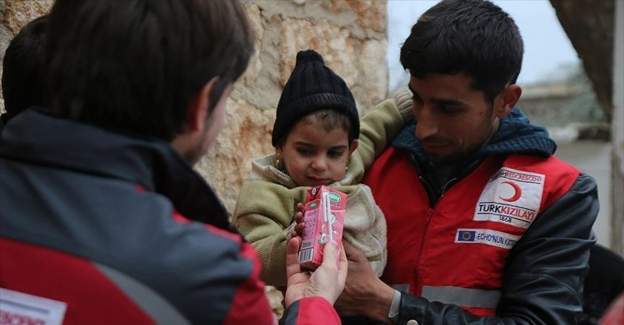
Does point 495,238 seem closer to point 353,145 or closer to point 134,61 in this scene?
point 353,145

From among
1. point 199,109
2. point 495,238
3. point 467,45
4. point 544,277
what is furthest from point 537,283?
point 199,109

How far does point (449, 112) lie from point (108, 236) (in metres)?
1.17

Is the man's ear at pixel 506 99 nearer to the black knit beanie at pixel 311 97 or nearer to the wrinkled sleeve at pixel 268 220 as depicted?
the black knit beanie at pixel 311 97

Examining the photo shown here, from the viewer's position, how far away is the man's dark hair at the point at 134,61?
1356 millimetres

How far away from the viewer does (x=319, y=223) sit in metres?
1.94

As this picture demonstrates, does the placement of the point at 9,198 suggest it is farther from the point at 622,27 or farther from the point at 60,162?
the point at 622,27

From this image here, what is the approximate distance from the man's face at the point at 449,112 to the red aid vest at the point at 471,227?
94 mm

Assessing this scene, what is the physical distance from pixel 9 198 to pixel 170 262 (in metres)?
0.27

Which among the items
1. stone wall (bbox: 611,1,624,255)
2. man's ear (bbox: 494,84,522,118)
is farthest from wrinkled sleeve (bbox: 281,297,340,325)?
stone wall (bbox: 611,1,624,255)

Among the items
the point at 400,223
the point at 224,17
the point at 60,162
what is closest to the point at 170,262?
the point at 60,162

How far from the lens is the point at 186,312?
1.32 metres

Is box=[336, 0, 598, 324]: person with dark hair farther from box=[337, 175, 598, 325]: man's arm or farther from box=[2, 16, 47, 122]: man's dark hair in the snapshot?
box=[2, 16, 47, 122]: man's dark hair

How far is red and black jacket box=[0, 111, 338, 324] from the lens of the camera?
1300 mm

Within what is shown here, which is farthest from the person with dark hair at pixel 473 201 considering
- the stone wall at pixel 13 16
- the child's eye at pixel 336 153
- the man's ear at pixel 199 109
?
the stone wall at pixel 13 16
